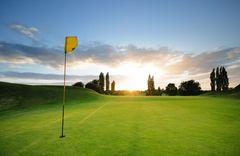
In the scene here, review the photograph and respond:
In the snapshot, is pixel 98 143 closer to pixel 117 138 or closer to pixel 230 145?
pixel 117 138

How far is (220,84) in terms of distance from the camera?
101188 millimetres

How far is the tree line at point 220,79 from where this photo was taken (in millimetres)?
99500

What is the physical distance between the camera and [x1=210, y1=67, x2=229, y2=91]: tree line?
99500mm

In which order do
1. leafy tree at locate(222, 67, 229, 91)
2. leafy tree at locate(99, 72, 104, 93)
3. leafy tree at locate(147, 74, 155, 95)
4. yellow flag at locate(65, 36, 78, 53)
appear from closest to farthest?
yellow flag at locate(65, 36, 78, 53) → leafy tree at locate(222, 67, 229, 91) → leafy tree at locate(99, 72, 104, 93) → leafy tree at locate(147, 74, 155, 95)

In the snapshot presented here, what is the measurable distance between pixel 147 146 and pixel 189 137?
7.62ft

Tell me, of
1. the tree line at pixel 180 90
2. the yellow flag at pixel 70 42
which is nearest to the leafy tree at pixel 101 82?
the tree line at pixel 180 90

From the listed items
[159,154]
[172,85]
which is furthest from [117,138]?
[172,85]

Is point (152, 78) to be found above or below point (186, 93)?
above

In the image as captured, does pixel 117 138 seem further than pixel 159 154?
Yes

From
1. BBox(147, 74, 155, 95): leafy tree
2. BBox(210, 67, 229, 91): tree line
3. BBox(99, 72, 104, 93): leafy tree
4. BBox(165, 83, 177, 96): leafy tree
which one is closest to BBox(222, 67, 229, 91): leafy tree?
BBox(210, 67, 229, 91): tree line

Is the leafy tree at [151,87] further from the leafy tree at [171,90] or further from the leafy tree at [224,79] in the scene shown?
the leafy tree at [224,79]

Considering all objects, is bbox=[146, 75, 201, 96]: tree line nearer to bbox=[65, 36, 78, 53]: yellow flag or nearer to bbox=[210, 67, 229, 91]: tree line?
bbox=[210, 67, 229, 91]: tree line

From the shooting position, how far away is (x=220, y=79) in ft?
331

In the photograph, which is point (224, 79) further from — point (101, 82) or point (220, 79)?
point (101, 82)
